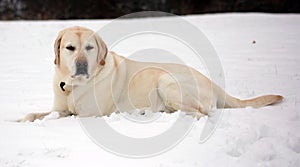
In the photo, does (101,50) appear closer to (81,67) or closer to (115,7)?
(81,67)

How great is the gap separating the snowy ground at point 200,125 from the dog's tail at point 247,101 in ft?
0.35

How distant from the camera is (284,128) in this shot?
14.4ft

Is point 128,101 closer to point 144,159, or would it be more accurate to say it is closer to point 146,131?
point 146,131

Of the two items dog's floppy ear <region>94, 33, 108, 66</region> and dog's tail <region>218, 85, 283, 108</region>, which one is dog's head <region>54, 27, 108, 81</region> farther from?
dog's tail <region>218, 85, 283, 108</region>

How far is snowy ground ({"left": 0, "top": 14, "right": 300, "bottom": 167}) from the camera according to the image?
3.78 metres

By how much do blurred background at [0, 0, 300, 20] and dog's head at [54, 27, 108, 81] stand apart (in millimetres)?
16882

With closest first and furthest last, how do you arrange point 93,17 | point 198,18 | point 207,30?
point 207,30
point 198,18
point 93,17

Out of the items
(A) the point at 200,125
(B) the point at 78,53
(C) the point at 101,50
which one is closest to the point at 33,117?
(B) the point at 78,53

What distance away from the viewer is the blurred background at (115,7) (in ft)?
68.2

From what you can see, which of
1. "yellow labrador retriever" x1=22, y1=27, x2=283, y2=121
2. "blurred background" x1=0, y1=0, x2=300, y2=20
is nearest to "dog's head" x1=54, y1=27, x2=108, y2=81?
"yellow labrador retriever" x1=22, y1=27, x2=283, y2=121

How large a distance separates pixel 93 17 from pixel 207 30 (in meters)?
9.40

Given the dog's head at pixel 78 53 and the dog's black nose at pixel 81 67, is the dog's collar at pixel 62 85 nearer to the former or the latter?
the dog's head at pixel 78 53

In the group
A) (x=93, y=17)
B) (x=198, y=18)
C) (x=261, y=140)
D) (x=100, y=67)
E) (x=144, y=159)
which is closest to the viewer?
(x=144, y=159)

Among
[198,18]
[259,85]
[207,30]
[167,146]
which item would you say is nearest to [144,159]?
[167,146]
